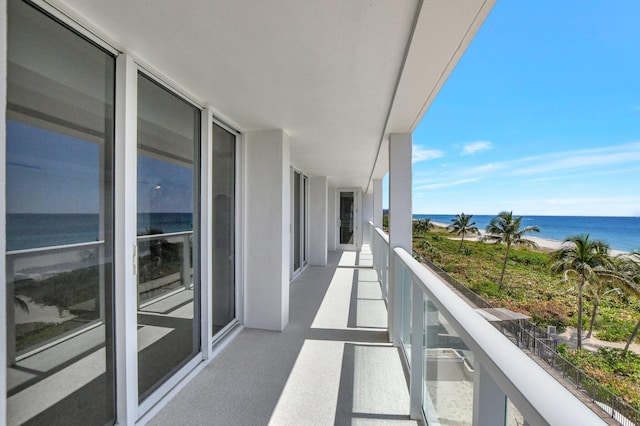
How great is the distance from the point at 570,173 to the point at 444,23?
32.5 meters

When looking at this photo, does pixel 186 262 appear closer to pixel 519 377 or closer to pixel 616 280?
pixel 519 377

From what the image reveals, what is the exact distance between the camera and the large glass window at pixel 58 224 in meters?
1.18

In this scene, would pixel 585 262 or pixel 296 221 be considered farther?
pixel 296 221

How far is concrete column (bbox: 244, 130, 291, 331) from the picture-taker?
328 cm

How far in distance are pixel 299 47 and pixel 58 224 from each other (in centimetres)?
150

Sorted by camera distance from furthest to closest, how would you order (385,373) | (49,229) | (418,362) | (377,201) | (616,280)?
(377,201)
(616,280)
(385,373)
(418,362)
(49,229)

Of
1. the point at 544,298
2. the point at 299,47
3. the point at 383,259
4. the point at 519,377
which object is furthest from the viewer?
the point at 544,298

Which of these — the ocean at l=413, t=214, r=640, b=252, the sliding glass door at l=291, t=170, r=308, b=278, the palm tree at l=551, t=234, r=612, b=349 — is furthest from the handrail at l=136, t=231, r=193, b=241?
the ocean at l=413, t=214, r=640, b=252

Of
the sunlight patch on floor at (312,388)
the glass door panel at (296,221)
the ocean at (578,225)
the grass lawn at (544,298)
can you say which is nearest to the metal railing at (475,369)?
the sunlight patch on floor at (312,388)

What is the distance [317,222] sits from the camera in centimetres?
712

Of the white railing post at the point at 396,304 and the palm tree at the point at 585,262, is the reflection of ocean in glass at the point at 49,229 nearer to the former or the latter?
the white railing post at the point at 396,304

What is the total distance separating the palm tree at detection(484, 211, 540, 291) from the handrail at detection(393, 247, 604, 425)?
58.0ft

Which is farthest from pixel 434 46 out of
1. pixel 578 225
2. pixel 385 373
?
pixel 578 225

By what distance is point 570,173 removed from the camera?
25281mm
